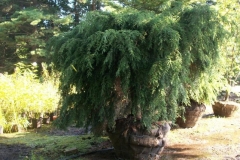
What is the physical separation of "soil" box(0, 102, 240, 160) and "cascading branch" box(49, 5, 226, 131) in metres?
0.71

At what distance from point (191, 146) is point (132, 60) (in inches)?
86.5

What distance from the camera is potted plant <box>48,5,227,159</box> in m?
2.96

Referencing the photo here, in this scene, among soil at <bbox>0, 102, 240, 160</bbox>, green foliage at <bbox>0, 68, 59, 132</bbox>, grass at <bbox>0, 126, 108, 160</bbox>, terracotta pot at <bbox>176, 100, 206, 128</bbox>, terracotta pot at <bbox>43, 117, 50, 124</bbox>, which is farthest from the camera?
terracotta pot at <bbox>43, 117, 50, 124</bbox>

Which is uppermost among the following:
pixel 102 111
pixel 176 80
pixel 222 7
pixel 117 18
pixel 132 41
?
pixel 222 7

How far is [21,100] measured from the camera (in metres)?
5.39

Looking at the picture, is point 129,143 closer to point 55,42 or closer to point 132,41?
point 132,41

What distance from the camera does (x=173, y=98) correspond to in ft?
10.7

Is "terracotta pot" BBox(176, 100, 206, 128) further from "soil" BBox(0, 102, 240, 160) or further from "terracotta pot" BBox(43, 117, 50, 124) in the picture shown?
"terracotta pot" BBox(43, 117, 50, 124)

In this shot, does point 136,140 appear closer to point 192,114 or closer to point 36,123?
point 192,114

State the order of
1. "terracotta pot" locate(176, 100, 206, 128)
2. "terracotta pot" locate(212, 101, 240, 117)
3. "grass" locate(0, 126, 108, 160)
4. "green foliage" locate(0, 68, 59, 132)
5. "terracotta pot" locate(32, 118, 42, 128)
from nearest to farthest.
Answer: "grass" locate(0, 126, 108, 160)
"green foliage" locate(0, 68, 59, 132)
"terracotta pot" locate(176, 100, 206, 128)
"terracotta pot" locate(32, 118, 42, 128)
"terracotta pot" locate(212, 101, 240, 117)

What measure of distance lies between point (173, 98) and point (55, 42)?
1744mm

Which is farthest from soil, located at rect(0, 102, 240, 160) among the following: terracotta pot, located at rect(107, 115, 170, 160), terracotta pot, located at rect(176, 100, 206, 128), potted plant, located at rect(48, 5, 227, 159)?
potted plant, located at rect(48, 5, 227, 159)

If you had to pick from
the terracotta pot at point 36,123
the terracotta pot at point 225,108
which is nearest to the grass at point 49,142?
the terracotta pot at point 36,123

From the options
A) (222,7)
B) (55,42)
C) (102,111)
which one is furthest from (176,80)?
(222,7)
